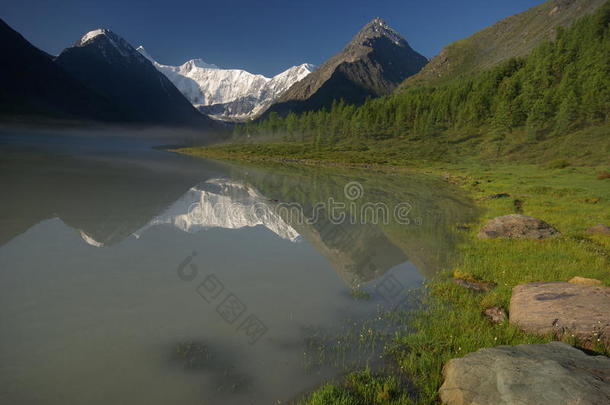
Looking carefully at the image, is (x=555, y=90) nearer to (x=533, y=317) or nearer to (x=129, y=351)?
(x=533, y=317)

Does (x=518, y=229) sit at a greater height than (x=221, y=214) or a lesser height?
greater

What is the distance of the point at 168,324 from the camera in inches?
320

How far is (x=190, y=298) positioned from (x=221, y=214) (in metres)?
12.4

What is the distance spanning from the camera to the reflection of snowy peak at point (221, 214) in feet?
60.0

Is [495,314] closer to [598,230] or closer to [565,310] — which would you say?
[565,310]

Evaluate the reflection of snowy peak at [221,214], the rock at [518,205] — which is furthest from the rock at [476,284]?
the rock at [518,205]

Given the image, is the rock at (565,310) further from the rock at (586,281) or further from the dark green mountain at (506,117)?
the dark green mountain at (506,117)

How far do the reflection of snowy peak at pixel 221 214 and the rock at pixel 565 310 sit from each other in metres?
10.6

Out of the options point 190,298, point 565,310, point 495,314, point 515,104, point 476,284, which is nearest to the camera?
point 565,310

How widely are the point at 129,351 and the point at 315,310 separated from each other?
4979 mm

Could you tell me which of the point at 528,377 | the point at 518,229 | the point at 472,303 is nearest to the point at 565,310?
the point at 472,303

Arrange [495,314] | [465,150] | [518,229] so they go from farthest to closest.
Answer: [465,150] < [518,229] < [495,314]

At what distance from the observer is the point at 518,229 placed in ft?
56.9

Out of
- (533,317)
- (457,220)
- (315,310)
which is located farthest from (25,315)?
(457,220)
